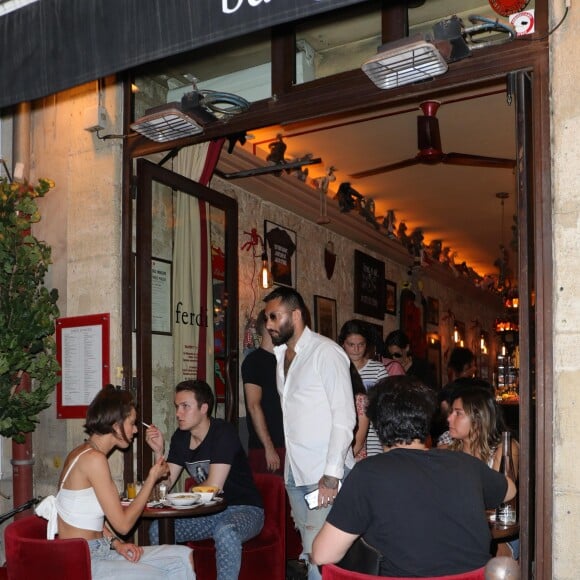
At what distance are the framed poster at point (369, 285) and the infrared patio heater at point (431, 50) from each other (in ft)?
19.1

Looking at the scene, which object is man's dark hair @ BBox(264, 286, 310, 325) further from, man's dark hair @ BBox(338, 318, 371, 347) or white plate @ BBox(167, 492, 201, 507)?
man's dark hair @ BBox(338, 318, 371, 347)

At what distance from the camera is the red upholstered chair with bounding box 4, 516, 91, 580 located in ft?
10.4

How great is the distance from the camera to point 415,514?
8.18 feet

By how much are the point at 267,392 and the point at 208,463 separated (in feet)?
4.57

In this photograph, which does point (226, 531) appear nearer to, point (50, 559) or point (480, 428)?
point (50, 559)

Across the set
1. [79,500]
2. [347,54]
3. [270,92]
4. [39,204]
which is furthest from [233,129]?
[79,500]

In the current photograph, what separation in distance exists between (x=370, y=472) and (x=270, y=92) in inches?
109

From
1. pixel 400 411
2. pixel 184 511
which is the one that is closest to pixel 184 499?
pixel 184 511

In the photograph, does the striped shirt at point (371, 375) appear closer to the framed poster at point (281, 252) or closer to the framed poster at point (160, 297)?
the framed poster at point (160, 297)

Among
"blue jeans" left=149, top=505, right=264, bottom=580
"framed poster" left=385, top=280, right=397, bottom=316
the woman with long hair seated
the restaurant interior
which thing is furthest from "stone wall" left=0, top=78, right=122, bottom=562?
"framed poster" left=385, top=280, right=397, bottom=316

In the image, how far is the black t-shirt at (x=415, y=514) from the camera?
2496mm

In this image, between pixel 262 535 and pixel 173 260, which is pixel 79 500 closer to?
pixel 262 535

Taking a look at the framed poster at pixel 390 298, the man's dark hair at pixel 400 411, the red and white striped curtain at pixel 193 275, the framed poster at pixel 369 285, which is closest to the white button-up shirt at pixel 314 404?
the man's dark hair at pixel 400 411

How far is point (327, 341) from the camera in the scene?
4219mm
